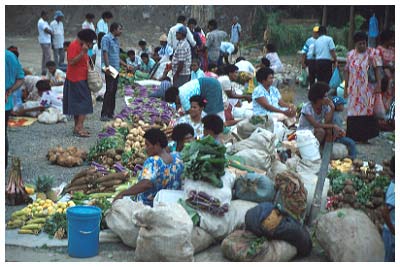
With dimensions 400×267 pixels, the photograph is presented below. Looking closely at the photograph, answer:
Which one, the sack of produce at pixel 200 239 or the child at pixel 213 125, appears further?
the child at pixel 213 125

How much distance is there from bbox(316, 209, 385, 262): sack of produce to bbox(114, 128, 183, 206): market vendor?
1.29 metres

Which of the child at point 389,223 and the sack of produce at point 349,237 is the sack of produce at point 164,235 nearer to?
the sack of produce at point 349,237

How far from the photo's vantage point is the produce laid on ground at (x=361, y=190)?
5871 mm

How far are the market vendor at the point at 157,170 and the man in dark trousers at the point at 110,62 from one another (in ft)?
16.9

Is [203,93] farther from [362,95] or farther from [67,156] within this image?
[362,95]

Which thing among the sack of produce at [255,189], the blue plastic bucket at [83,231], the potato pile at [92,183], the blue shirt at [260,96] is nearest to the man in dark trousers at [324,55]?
the blue shirt at [260,96]

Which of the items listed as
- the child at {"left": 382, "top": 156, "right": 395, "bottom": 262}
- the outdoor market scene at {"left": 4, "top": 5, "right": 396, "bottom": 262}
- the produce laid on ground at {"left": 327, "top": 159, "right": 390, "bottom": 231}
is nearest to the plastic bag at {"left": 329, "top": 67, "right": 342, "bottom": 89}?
the outdoor market scene at {"left": 4, "top": 5, "right": 396, "bottom": 262}

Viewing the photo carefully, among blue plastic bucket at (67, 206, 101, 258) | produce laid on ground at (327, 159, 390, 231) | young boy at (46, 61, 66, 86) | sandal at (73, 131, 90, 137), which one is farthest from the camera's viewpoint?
young boy at (46, 61, 66, 86)

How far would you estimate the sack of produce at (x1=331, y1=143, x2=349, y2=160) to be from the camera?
793 cm

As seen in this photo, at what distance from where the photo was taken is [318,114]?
7.95m

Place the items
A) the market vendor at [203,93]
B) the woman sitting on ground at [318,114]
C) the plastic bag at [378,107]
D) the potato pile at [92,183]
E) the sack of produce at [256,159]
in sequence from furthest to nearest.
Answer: the plastic bag at [378,107] → the market vendor at [203,93] → the woman sitting on ground at [318,114] → the potato pile at [92,183] → the sack of produce at [256,159]

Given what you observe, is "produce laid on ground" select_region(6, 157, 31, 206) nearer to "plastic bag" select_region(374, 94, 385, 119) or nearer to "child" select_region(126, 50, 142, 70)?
"plastic bag" select_region(374, 94, 385, 119)

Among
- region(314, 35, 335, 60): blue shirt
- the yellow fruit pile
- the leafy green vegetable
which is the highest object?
region(314, 35, 335, 60): blue shirt

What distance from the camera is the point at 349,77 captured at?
967cm
